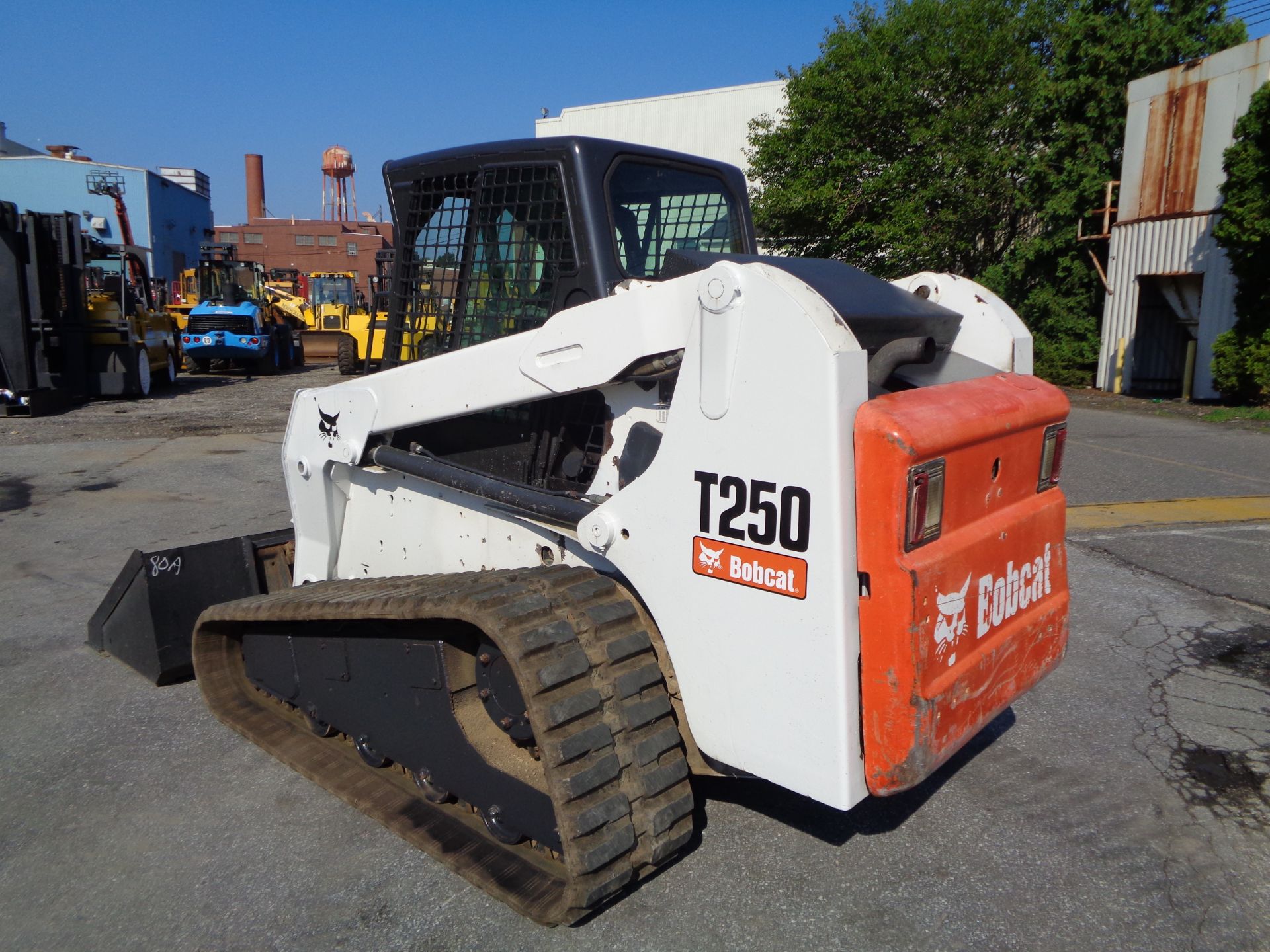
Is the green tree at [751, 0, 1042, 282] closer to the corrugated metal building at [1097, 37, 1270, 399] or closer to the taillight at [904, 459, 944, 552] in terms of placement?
the corrugated metal building at [1097, 37, 1270, 399]

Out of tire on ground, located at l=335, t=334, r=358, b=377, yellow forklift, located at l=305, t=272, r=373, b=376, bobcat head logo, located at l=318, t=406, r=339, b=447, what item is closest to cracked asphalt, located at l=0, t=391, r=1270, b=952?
bobcat head logo, located at l=318, t=406, r=339, b=447

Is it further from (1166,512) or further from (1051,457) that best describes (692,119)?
(1051,457)

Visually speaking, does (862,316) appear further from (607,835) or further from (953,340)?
(607,835)

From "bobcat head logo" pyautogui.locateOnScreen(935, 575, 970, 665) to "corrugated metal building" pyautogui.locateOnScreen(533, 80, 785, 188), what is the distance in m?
30.4

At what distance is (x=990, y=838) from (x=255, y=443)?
10.4 m

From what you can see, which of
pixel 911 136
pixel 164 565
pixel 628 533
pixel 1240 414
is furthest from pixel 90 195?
pixel 628 533

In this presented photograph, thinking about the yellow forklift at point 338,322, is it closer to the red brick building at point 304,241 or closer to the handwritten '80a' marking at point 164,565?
the handwritten '80a' marking at point 164,565

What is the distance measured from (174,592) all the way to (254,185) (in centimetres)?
7377

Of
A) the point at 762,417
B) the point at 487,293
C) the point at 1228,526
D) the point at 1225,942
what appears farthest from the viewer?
the point at 1228,526

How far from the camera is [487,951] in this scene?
8.09 ft

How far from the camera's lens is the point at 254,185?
69.9 metres

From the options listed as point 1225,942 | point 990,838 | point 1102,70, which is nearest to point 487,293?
point 990,838

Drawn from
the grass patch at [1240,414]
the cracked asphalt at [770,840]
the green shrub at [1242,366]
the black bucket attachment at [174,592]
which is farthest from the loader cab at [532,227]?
the green shrub at [1242,366]

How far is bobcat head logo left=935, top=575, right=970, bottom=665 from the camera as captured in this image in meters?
2.29
